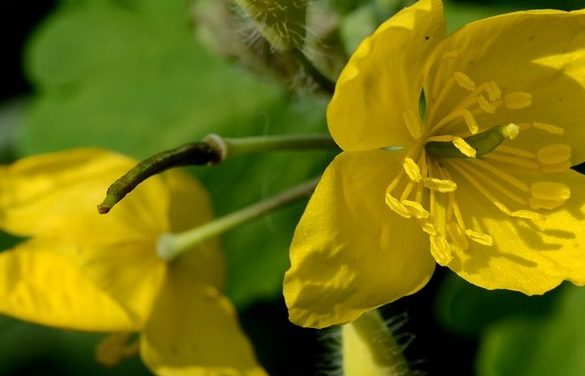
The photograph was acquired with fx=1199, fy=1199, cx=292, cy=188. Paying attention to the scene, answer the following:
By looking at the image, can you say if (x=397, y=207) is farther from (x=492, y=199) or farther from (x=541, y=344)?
(x=541, y=344)

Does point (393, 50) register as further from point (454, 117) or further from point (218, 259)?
point (218, 259)

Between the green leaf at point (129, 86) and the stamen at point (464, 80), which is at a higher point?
the stamen at point (464, 80)

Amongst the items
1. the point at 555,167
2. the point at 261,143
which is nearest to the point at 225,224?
the point at 261,143

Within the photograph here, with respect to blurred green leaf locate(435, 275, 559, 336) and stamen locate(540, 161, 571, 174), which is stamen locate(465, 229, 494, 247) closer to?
stamen locate(540, 161, 571, 174)

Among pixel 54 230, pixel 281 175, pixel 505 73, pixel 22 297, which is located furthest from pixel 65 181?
pixel 505 73

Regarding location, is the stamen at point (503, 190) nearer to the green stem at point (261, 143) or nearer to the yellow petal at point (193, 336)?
the green stem at point (261, 143)

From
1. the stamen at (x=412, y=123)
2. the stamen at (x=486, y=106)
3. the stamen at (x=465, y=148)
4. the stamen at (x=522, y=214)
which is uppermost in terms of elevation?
the stamen at (x=412, y=123)

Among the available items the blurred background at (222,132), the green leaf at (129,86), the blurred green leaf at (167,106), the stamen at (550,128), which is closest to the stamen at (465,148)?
the stamen at (550,128)

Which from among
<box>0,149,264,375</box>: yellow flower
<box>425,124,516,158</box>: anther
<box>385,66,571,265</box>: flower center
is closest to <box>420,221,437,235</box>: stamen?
<box>385,66,571,265</box>: flower center

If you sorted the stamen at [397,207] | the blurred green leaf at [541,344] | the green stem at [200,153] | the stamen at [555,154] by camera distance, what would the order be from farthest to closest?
the blurred green leaf at [541,344] < the stamen at [555,154] < the stamen at [397,207] < the green stem at [200,153]
